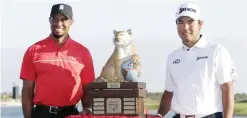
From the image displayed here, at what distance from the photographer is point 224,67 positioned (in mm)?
3865

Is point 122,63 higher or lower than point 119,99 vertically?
higher

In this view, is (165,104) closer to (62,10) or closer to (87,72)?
(87,72)

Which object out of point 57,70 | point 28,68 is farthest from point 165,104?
point 28,68

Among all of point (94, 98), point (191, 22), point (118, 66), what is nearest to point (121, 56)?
point (118, 66)

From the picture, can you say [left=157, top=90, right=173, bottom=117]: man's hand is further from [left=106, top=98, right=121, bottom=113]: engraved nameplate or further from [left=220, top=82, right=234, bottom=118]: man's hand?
[left=220, top=82, right=234, bottom=118]: man's hand

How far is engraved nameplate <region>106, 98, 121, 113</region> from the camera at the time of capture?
4223mm

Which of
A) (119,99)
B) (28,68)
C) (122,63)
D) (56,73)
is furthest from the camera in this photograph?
(28,68)

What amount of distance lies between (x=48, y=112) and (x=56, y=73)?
0.31 meters

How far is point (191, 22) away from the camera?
3.93 m

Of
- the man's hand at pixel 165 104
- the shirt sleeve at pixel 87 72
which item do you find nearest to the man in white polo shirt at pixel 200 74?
the man's hand at pixel 165 104

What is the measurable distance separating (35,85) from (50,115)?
0.27 metres

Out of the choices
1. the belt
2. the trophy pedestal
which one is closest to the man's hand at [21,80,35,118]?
the belt

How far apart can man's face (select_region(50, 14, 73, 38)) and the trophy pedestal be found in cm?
57

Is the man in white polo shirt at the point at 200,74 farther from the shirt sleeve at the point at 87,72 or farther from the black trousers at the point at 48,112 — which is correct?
the black trousers at the point at 48,112
